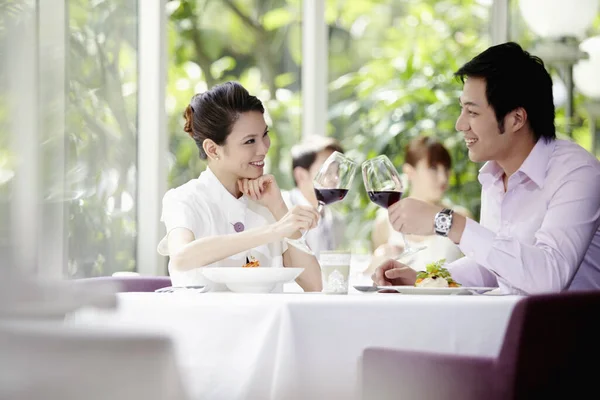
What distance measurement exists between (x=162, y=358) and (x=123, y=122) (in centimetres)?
321

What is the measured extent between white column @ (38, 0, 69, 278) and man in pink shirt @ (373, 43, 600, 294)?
5.21ft

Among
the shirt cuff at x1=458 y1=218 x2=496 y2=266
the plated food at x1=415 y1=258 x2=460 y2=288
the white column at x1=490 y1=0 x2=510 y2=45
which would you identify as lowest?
the plated food at x1=415 y1=258 x2=460 y2=288

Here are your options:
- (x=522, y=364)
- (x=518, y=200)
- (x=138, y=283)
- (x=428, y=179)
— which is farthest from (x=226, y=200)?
(x=428, y=179)

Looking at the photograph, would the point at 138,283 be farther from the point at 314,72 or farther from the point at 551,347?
the point at 314,72

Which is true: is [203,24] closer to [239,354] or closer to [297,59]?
[297,59]

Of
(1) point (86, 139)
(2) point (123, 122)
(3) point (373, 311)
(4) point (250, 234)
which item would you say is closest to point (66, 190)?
(1) point (86, 139)

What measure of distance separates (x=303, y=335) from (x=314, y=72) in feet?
14.2

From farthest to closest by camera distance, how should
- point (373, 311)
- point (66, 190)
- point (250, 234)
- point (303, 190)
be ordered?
point (303, 190) < point (66, 190) < point (250, 234) < point (373, 311)

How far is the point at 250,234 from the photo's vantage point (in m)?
2.65

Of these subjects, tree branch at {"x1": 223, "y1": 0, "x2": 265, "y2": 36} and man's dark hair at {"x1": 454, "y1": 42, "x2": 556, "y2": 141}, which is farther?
tree branch at {"x1": 223, "y1": 0, "x2": 265, "y2": 36}

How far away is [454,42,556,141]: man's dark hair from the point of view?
2.92 metres

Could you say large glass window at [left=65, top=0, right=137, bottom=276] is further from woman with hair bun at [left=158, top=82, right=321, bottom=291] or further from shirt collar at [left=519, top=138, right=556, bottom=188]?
shirt collar at [left=519, top=138, right=556, bottom=188]

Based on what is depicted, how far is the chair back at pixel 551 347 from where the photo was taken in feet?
6.24

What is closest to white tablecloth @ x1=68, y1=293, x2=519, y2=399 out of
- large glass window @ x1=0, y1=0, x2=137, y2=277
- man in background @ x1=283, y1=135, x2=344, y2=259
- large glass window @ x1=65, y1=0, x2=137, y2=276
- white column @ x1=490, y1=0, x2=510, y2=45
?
large glass window @ x1=0, y1=0, x2=137, y2=277
